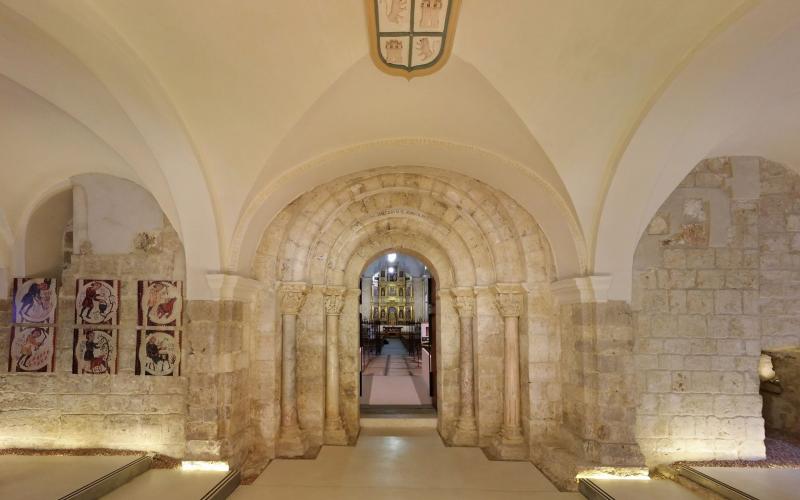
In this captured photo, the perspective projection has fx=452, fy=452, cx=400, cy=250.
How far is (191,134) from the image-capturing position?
14.9 ft

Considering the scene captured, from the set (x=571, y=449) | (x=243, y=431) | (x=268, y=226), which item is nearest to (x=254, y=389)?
(x=243, y=431)

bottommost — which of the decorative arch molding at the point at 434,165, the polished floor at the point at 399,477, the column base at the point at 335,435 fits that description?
the polished floor at the point at 399,477

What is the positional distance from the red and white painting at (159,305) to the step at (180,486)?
66.5 inches

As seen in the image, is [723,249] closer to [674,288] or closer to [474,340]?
[674,288]

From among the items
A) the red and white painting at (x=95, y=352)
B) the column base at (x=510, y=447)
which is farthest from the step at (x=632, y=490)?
the red and white painting at (x=95, y=352)

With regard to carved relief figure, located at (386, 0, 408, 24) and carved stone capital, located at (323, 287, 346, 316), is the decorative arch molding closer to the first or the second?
carved stone capital, located at (323, 287, 346, 316)

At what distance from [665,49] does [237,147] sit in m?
4.02

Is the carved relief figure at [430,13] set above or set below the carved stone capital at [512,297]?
above

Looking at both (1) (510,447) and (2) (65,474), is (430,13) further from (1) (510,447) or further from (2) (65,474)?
(2) (65,474)

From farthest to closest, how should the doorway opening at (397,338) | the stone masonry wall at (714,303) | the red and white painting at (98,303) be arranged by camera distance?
1. the doorway opening at (397,338)
2. the red and white painting at (98,303)
3. the stone masonry wall at (714,303)

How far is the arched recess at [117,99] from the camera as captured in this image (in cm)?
335

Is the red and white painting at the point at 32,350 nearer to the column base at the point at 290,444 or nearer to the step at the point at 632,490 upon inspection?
the column base at the point at 290,444

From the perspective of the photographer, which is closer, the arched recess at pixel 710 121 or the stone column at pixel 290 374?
the arched recess at pixel 710 121

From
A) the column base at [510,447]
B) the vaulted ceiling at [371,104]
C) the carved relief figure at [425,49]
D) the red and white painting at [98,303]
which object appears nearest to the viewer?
the vaulted ceiling at [371,104]
